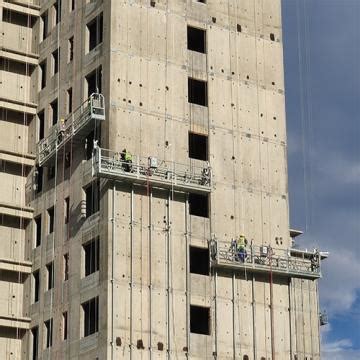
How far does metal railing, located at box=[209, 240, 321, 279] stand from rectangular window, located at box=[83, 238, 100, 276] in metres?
7.94

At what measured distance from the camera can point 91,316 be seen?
69.1 m

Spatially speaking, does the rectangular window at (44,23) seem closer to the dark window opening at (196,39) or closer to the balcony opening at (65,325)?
the dark window opening at (196,39)

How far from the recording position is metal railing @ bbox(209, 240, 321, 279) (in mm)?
71625

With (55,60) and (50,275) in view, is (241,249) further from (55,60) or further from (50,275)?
(55,60)

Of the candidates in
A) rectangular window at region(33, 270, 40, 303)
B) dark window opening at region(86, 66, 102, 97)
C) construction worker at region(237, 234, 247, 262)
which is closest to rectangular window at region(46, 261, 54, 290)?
rectangular window at region(33, 270, 40, 303)

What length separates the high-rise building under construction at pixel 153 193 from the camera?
68812 millimetres

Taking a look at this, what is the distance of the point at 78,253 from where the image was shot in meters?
70.9

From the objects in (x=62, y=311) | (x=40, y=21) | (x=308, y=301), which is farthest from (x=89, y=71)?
(x=308, y=301)

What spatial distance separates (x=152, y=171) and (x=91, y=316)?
10.3 m

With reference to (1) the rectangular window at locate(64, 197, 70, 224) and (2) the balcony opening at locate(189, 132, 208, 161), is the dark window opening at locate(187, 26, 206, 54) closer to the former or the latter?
(2) the balcony opening at locate(189, 132, 208, 161)

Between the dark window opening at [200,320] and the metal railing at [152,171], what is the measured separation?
799cm

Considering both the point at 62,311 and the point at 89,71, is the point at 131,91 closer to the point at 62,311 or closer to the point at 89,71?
the point at 89,71

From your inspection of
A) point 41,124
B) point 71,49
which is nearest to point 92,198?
point 41,124

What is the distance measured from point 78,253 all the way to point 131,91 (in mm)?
11525
